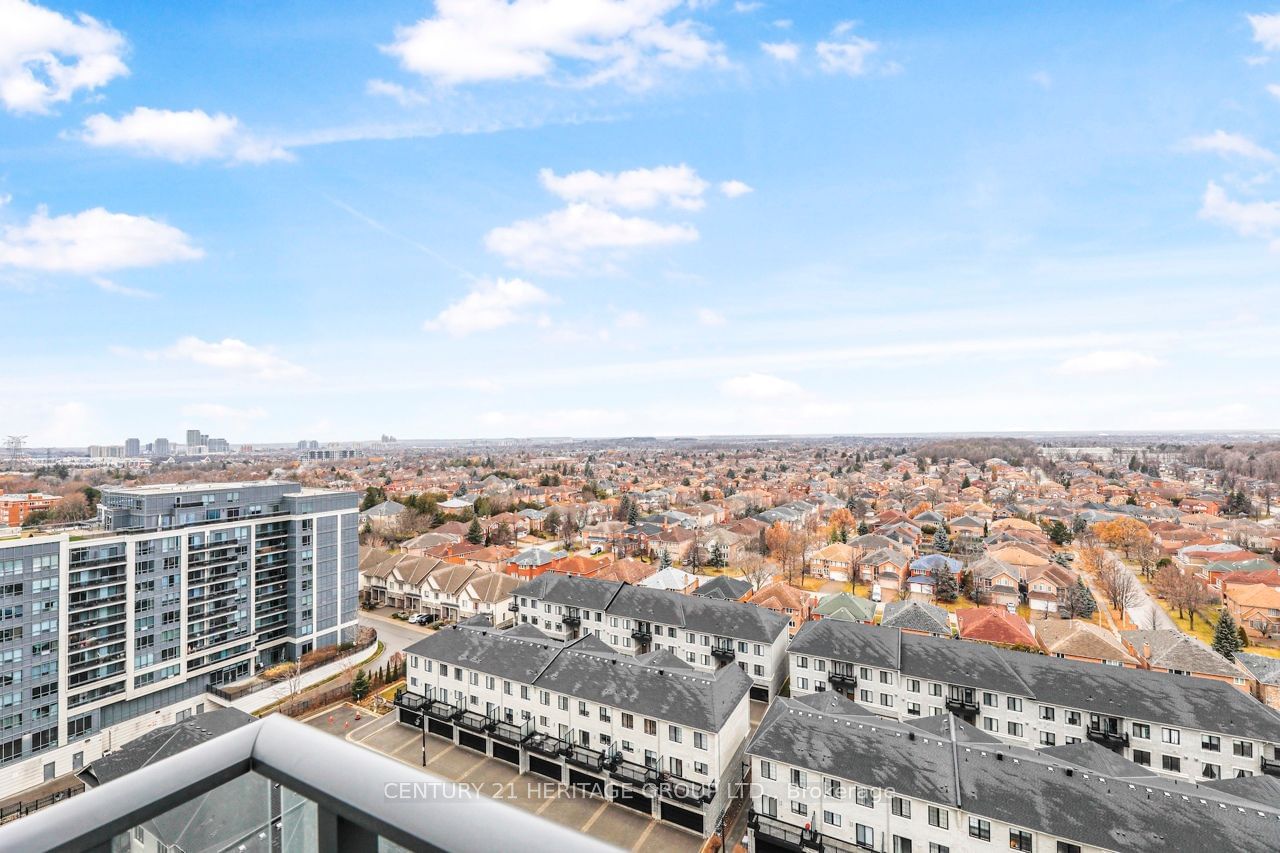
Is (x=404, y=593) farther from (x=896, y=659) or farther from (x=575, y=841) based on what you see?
(x=575, y=841)

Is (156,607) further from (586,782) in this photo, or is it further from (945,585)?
(945,585)

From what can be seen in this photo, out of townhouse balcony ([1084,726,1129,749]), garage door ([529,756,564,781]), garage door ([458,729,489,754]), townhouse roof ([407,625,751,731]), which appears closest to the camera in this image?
townhouse roof ([407,625,751,731])

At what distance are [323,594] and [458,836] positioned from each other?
3082 centimetres

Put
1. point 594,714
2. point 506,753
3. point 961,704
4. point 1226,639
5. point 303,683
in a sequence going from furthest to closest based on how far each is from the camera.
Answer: point 1226,639 → point 303,683 → point 961,704 → point 506,753 → point 594,714

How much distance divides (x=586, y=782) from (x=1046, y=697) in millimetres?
14095

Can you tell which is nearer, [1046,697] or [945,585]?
[1046,697]

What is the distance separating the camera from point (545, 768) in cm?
1838

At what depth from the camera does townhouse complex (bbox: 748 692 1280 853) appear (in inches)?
477

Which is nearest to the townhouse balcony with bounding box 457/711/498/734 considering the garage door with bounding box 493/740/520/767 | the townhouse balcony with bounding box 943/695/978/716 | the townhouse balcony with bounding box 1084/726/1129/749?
the garage door with bounding box 493/740/520/767

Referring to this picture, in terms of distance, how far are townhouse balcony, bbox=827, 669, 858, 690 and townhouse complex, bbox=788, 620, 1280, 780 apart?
0.03 meters

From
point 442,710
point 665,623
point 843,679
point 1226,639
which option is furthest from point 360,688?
point 1226,639

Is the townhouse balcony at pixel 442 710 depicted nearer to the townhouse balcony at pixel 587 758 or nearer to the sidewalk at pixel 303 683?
the townhouse balcony at pixel 587 758

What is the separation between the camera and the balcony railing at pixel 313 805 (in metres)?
1.09

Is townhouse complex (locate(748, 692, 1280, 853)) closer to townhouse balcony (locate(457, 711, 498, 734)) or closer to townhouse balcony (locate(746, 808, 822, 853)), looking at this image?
townhouse balcony (locate(746, 808, 822, 853))
